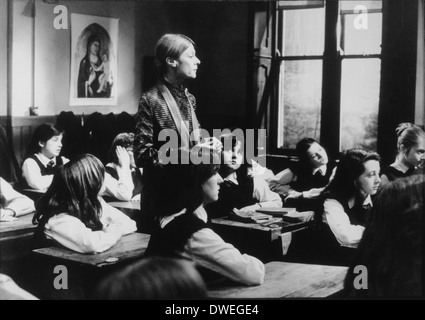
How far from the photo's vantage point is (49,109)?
4.23 metres

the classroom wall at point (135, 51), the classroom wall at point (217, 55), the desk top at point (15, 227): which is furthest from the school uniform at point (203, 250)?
the classroom wall at point (217, 55)

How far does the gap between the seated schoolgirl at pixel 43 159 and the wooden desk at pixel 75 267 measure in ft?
3.91

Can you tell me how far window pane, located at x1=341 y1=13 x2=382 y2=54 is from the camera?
4.10m

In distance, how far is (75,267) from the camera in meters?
2.03

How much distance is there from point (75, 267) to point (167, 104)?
628mm

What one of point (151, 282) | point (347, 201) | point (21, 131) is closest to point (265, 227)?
point (347, 201)

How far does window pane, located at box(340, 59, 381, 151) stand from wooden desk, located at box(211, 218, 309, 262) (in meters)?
1.55

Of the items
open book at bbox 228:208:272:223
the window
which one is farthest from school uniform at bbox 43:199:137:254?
the window

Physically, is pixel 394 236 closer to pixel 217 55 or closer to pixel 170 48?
pixel 170 48

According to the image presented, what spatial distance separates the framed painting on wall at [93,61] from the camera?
4207 millimetres

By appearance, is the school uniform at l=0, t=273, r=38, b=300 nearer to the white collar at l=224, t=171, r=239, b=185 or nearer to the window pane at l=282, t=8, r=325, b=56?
the white collar at l=224, t=171, r=239, b=185

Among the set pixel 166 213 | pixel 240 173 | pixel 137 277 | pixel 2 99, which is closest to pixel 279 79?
pixel 240 173

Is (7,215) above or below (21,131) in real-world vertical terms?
below
